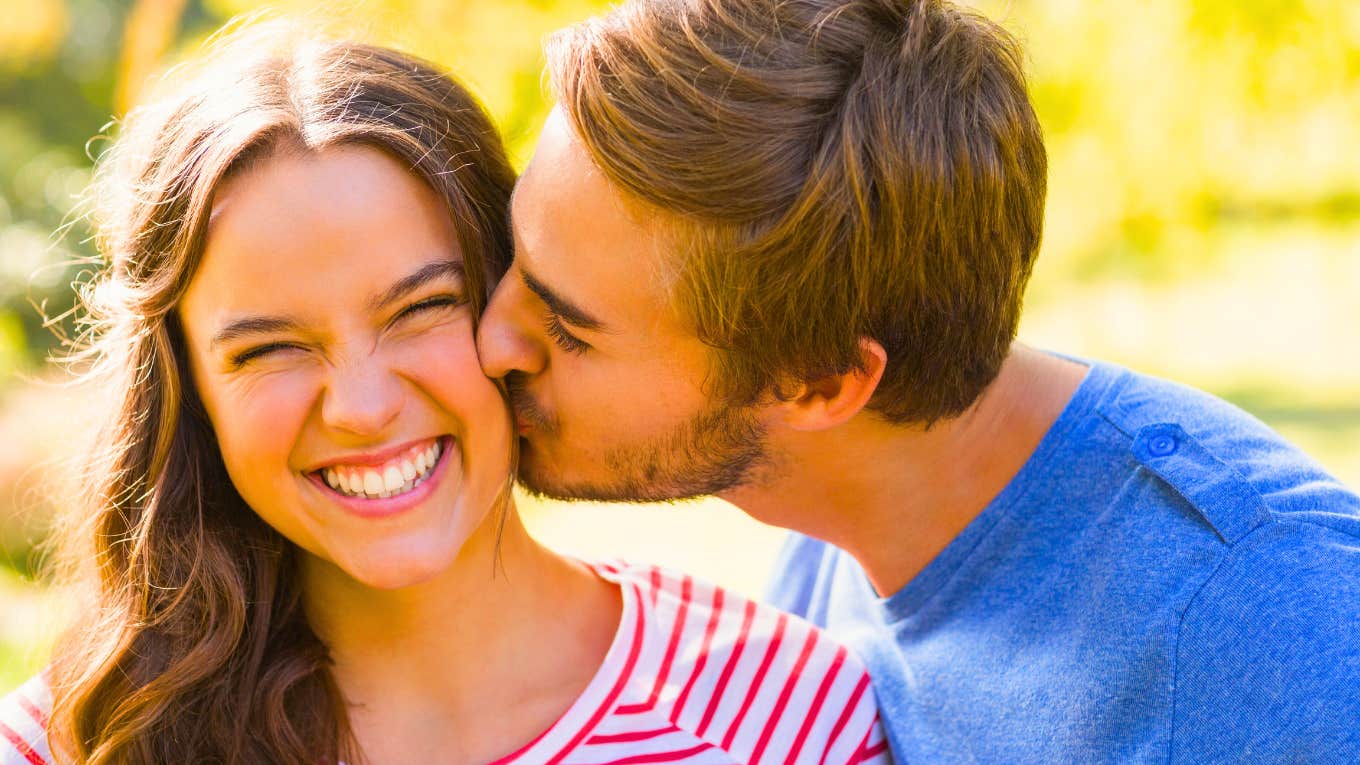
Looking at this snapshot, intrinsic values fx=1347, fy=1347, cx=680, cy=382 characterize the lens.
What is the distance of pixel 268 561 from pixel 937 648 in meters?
1.13

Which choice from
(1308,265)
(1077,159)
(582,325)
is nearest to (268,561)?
(582,325)

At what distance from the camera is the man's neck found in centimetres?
227

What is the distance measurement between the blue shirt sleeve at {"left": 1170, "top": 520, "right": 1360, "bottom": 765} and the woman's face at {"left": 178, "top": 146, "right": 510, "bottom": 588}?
1096 mm

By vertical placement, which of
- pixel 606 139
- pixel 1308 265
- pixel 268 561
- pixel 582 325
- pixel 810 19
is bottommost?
pixel 1308 265

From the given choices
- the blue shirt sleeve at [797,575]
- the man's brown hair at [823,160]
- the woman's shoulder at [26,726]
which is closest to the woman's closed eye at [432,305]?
the man's brown hair at [823,160]

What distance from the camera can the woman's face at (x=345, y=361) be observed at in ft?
6.51

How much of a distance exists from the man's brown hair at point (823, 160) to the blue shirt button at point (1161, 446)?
1.06 ft

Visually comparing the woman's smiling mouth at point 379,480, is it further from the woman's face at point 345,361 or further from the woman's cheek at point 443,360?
the woman's cheek at point 443,360

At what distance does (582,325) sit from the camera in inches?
88.8

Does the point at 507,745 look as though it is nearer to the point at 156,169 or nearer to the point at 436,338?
the point at 436,338

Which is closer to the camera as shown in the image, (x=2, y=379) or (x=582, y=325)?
(x=582, y=325)

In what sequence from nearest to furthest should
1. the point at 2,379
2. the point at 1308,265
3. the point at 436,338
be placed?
Result: 1. the point at 436,338
2. the point at 2,379
3. the point at 1308,265

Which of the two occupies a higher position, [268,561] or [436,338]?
[436,338]

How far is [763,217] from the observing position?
2162 mm
